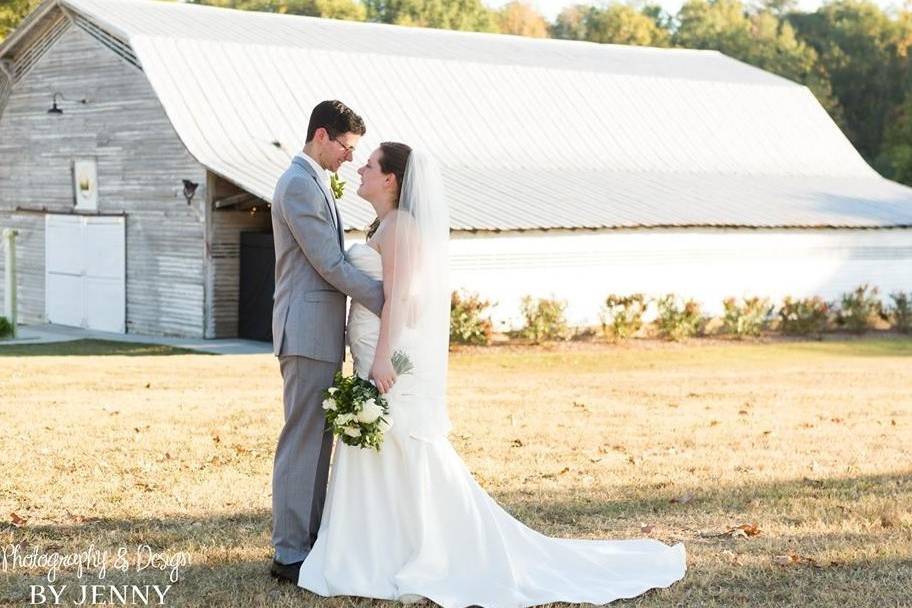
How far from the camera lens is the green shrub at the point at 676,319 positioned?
86.0 feet

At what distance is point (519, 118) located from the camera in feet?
105

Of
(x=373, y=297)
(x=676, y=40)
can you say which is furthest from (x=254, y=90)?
(x=676, y=40)

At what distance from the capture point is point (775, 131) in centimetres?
3775

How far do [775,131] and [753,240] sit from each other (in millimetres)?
8305

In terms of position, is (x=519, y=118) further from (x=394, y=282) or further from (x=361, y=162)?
(x=394, y=282)

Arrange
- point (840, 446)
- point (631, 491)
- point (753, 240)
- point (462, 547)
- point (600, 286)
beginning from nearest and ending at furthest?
point (462, 547), point (631, 491), point (840, 446), point (600, 286), point (753, 240)

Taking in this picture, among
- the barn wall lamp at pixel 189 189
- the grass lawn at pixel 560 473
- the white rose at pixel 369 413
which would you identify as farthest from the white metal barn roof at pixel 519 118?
the white rose at pixel 369 413

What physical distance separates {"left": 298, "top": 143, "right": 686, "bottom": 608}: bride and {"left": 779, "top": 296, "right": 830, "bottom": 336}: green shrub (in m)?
21.2

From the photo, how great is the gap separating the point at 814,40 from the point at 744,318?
43440mm

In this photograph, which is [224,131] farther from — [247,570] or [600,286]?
[247,570]

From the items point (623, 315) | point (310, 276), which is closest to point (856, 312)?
point (623, 315)

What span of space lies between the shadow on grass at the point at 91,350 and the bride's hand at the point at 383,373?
16.0 m

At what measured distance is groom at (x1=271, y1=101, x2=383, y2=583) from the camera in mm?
7012

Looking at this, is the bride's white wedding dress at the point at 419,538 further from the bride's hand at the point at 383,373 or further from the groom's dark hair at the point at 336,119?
the groom's dark hair at the point at 336,119
